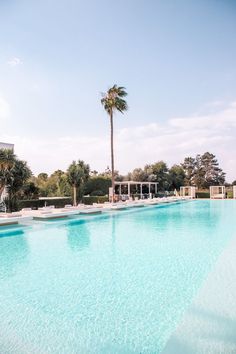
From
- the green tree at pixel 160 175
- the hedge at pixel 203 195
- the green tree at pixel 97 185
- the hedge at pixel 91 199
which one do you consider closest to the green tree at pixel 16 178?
the hedge at pixel 91 199

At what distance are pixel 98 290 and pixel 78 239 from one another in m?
5.41

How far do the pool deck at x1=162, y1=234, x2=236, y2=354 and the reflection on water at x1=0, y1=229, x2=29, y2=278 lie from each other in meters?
4.04

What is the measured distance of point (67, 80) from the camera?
18453 mm

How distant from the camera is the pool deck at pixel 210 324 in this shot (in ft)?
9.85

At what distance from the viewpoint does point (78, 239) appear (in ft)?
34.6

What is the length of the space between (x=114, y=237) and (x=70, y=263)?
3772 mm

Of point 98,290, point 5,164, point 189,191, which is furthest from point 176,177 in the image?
point 98,290

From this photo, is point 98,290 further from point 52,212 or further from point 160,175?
point 160,175

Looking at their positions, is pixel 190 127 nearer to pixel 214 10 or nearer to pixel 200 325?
pixel 214 10

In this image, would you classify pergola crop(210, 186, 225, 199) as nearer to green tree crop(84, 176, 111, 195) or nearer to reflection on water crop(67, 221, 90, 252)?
green tree crop(84, 176, 111, 195)

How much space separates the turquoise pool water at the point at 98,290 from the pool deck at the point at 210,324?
0.26 meters

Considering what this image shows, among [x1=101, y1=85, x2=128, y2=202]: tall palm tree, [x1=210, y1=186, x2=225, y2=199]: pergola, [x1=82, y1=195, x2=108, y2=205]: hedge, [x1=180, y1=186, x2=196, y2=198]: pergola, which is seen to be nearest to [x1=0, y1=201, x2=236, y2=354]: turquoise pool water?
[x1=101, y1=85, x2=128, y2=202]: tall palm tree

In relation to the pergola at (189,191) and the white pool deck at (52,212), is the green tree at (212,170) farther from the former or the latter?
the white pool deck at (52,212)

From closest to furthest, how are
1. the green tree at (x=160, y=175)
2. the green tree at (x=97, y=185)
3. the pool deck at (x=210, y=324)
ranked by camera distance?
the pool deck at (x=210, y=324)
the green tree at (x=97, y=185)
the green tree at (x=160, y=175)
